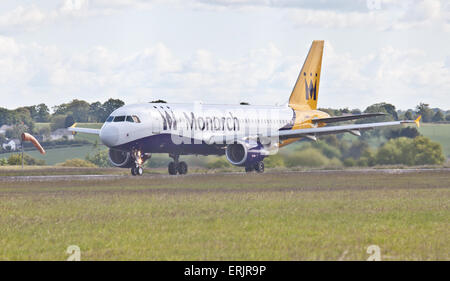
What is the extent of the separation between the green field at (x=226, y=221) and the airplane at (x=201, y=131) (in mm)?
9268

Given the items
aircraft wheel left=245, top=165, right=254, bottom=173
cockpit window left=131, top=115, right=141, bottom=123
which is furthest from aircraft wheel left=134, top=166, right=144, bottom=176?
aircraft wheel left=245, top=165, right=254, bottom=173

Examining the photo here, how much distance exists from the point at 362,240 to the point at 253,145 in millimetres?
34722

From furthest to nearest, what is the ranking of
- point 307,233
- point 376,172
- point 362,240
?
1. point 376,172
2. point 307,233
3. point 362,240

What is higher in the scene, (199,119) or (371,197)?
(199,119)

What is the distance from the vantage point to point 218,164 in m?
58.4

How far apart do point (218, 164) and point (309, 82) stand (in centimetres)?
1490

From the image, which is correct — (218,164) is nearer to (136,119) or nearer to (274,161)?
(274,161)

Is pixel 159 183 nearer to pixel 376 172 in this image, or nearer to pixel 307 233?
pixel 376 172

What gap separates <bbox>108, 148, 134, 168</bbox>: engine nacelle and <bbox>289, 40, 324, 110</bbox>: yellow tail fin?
61.9 ft

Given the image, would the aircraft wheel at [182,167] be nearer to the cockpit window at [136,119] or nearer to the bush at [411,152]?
the cockpit window at [136,119]

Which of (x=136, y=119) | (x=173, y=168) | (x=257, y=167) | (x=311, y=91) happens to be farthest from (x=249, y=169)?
(x=311, y=91)
